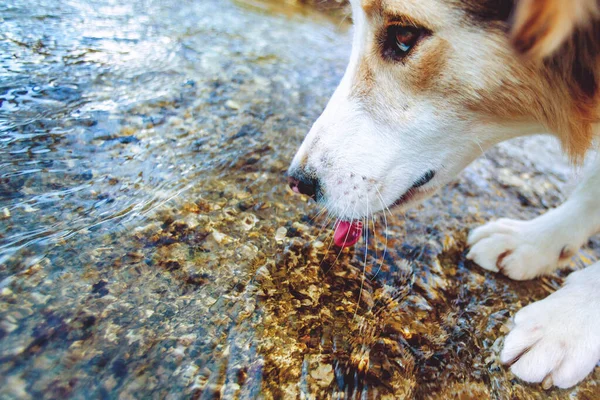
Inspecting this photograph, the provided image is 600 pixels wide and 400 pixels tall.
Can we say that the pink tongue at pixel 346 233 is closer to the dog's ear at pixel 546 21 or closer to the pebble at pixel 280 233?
the pebble at pixel 280 233

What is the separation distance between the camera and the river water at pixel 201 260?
1.08 m

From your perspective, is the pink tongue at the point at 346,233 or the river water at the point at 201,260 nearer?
the river water at the point at 201,260

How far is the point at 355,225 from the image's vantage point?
1.58 meters

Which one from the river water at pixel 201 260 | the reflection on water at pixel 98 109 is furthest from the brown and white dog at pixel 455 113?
the reflection on water at pixel 98 109

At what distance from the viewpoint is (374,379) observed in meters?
1.17

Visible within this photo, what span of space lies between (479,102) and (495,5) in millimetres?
290

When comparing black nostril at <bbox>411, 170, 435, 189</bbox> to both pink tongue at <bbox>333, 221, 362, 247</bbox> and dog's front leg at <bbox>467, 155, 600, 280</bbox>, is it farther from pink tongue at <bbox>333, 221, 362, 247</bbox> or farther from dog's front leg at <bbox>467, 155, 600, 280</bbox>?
dog's front leg at <bbox>467, 155, 600, 280</bbox>

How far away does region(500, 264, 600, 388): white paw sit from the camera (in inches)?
50.8

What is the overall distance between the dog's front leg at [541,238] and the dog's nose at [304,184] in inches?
28.3

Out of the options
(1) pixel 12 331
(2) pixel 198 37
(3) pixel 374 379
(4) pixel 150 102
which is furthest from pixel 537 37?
(2) pixel 198 37

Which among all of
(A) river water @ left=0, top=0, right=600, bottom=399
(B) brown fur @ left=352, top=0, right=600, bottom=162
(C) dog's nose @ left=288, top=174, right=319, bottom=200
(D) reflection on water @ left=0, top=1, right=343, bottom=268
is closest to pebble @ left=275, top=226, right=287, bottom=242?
(A) river water @ left=0, top=0, right=600, bottom=399

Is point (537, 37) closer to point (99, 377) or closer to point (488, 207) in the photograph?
point (488, 207)

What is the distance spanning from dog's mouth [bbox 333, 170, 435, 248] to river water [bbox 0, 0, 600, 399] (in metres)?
0.06

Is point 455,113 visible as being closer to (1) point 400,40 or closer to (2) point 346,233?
(1) point 400,40
